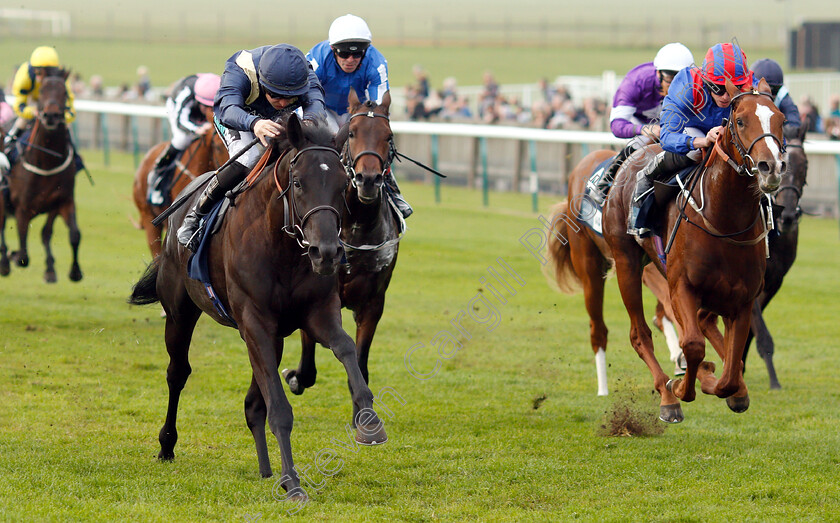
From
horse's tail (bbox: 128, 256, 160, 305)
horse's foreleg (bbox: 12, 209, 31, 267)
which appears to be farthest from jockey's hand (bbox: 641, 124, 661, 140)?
horse's foreleg (bbox: 12, 209, 31, 267)

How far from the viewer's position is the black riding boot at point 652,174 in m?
6.10

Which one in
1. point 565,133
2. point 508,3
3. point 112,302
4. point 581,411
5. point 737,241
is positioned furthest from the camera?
point 508,3

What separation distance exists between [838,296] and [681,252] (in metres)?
6.50

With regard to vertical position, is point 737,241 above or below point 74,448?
above

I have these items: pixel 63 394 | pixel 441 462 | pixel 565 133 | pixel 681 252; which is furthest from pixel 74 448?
pixel 565 133

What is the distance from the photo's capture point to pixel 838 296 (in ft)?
37.8

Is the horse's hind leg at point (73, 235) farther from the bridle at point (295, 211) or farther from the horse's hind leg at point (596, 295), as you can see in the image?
the bridle at point (295, 211)

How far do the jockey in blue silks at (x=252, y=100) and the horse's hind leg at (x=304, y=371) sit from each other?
124cm

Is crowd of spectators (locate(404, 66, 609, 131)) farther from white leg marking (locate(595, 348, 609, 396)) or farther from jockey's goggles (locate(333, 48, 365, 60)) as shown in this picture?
jockey's goggles (locate(333, 48, 365, 60))

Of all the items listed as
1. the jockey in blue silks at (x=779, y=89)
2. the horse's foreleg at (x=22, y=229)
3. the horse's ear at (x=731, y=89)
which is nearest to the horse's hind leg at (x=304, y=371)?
the horse's ear at (x=731, y=89)

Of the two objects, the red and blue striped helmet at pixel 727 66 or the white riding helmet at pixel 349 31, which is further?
the white riding helmet at pixel 349 31

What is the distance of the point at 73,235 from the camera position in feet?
36.1

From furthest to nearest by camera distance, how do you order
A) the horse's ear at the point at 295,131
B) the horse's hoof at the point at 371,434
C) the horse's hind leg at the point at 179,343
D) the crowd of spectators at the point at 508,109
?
the crowd of spectators at the point at 508,109, the horse's hind leg at the point at 179,343, the horse's ear at the point at 295,131, the horse's hoof at the point at 371,434

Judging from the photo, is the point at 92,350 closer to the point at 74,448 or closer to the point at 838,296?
the point at 74,448
